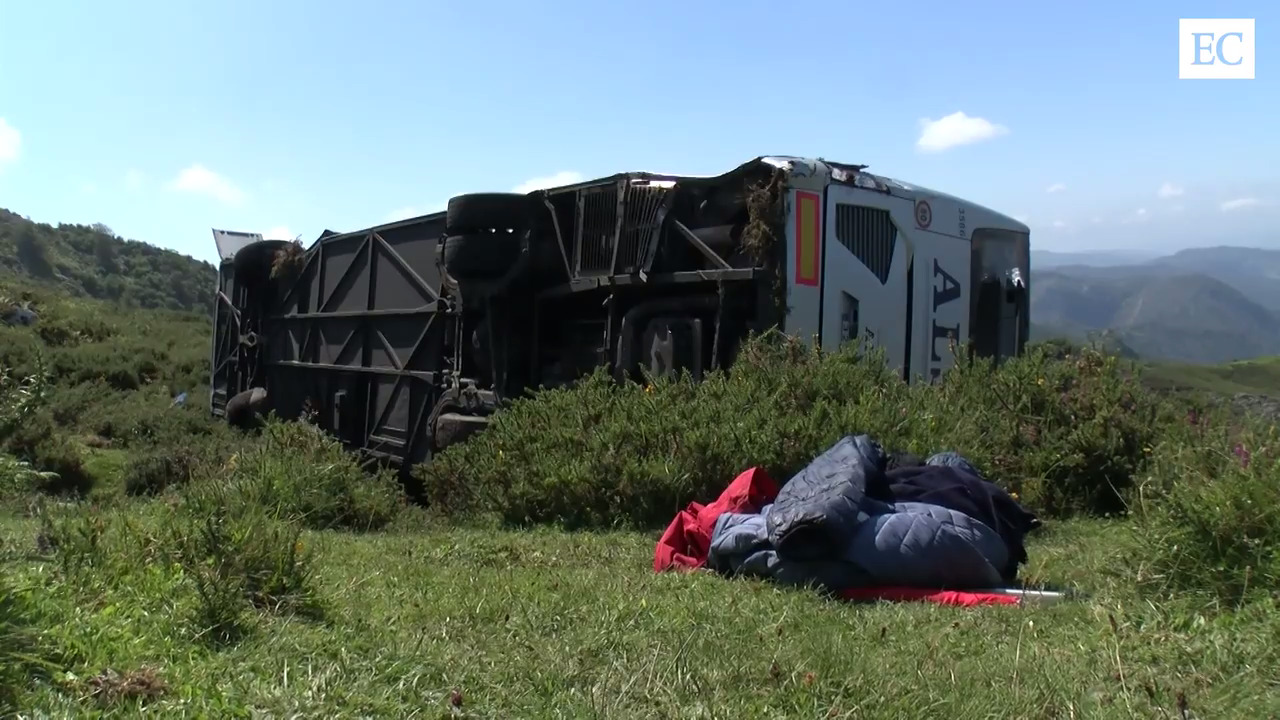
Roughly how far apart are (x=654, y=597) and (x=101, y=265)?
67.0 m

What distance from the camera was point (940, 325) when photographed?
1054 cm

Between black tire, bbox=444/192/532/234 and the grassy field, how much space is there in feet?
11.4

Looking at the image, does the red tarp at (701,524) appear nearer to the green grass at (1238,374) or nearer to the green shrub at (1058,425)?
the green shrub at (1058,425)

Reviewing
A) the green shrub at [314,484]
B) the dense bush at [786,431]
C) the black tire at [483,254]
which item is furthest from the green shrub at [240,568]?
the black tire at [483,254]

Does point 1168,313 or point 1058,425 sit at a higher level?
point 1168,313

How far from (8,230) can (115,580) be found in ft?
206

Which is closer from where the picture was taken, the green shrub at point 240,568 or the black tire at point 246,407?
the green shrub at point 240,568

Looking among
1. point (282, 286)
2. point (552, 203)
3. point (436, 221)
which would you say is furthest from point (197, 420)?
point (552, 203)

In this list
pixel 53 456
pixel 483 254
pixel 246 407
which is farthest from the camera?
pixel 246 407

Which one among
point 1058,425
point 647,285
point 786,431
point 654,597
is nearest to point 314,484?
point 647,285

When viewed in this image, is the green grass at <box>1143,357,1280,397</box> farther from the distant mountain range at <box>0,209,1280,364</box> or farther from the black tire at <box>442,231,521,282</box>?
the black tire at <box>442,231,521,282</box>

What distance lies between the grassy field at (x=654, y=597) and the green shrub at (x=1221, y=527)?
0.01 meters

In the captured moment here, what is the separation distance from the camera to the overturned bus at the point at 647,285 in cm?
917

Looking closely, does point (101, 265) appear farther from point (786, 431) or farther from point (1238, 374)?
point (786, 431)
